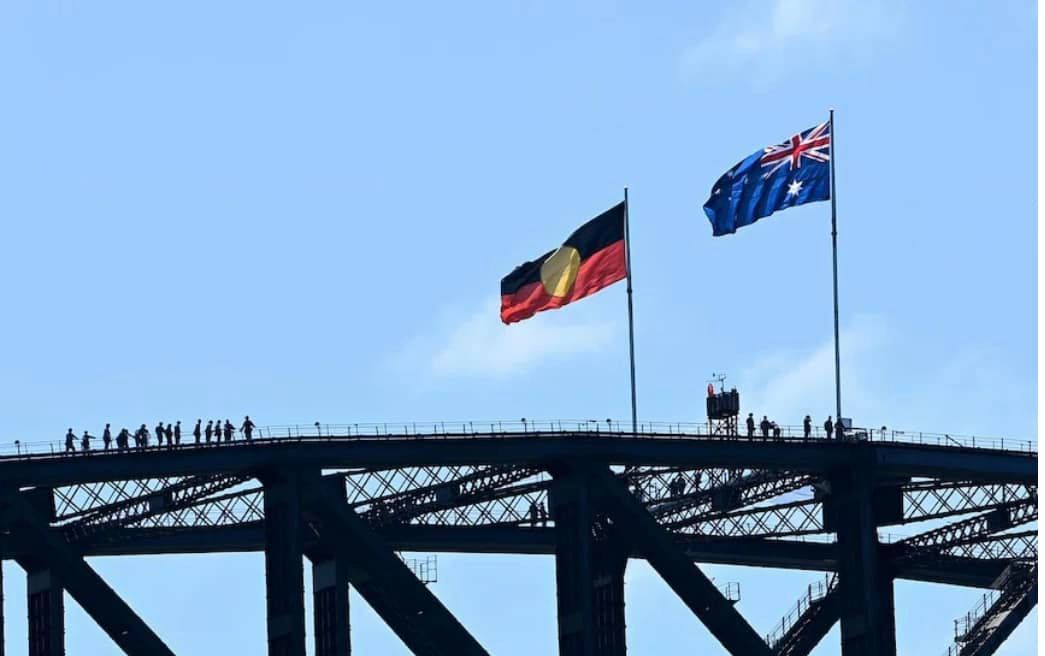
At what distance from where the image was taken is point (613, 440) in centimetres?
16400

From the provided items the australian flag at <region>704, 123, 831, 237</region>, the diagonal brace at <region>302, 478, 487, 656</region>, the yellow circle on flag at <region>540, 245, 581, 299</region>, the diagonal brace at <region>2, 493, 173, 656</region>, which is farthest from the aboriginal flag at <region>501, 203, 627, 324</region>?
the diagonal brace at <region>2, 493, 173, 656</region>

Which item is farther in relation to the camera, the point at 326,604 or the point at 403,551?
the point at 403,551

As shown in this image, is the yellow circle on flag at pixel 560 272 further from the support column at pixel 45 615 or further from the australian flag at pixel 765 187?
the support column at pixel 45 615

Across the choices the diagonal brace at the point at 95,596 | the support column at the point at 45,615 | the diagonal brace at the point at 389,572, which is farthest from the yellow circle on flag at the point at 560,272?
the support column at the point at 45,615

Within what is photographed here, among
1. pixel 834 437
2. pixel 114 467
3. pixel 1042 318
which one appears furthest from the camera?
pixel 834 437

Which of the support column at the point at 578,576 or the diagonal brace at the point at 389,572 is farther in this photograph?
the support column at the point at 578,576

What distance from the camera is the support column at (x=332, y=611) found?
163500 millimetres

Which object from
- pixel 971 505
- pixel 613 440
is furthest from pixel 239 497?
pixel 971 505

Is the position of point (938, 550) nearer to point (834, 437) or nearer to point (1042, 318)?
point (834, 437)

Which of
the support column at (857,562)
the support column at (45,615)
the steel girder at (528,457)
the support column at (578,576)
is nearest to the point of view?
the steel girder at (528,457)

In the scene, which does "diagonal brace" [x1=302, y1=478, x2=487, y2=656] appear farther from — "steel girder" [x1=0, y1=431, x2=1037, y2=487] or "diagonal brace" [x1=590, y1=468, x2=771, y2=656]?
"diagonal brace" [x1=590, y1=468, x2=771, y2=656]

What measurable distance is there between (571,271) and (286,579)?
17286 millimetres

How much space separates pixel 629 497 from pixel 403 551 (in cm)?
1466

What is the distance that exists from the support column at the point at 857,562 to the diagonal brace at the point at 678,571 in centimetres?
466
